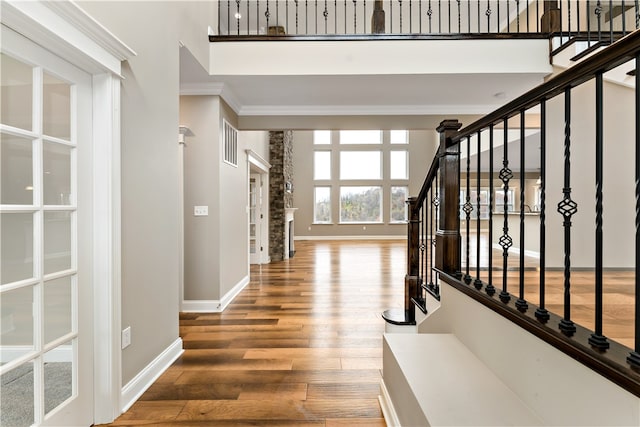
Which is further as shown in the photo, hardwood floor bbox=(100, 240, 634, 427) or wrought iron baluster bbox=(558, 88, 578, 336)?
hardwood floor bbox=(100, 240, 634, 427)

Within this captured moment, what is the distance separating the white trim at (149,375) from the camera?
6.42 feet

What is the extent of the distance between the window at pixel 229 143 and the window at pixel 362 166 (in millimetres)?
7824

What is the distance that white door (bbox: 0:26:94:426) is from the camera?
52.7 inches

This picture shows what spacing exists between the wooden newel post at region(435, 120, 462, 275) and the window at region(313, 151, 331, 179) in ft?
33.3

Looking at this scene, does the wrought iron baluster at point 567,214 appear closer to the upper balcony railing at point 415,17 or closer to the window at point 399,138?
the upper balcony railing at point 415,17

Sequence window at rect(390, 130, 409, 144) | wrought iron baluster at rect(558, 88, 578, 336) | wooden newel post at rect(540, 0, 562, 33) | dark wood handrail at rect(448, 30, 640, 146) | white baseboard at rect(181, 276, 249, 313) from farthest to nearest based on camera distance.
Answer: window at rect(390, 130, 409, 144) → white baseboard at rect(181, 276, 249, 313) → wooden newel post at rect(540, 0, 562, 33) → wrought iron baluster at rect(558, 88, 578, 336) → dark wood handrail at rect(448, 30, 640, 146)

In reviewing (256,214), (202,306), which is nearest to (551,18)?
(202,306)

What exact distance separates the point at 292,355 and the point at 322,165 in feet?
32.7

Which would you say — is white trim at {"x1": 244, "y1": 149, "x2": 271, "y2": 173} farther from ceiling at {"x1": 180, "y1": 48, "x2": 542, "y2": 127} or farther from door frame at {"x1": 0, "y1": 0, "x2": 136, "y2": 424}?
door frame at {"x1": 0, "y1": 0, "x2": 136, "y2": 424}

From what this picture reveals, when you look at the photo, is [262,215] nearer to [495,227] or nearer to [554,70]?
[554,70]

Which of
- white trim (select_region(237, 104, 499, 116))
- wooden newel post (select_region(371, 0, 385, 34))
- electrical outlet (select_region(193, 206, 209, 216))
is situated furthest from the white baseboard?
wooden newel post (select_region(371, 0, 385, 34))

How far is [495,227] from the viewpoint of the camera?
8.74 metres

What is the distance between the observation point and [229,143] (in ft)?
13.9

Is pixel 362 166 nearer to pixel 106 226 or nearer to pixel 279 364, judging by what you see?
pixel 279 364
